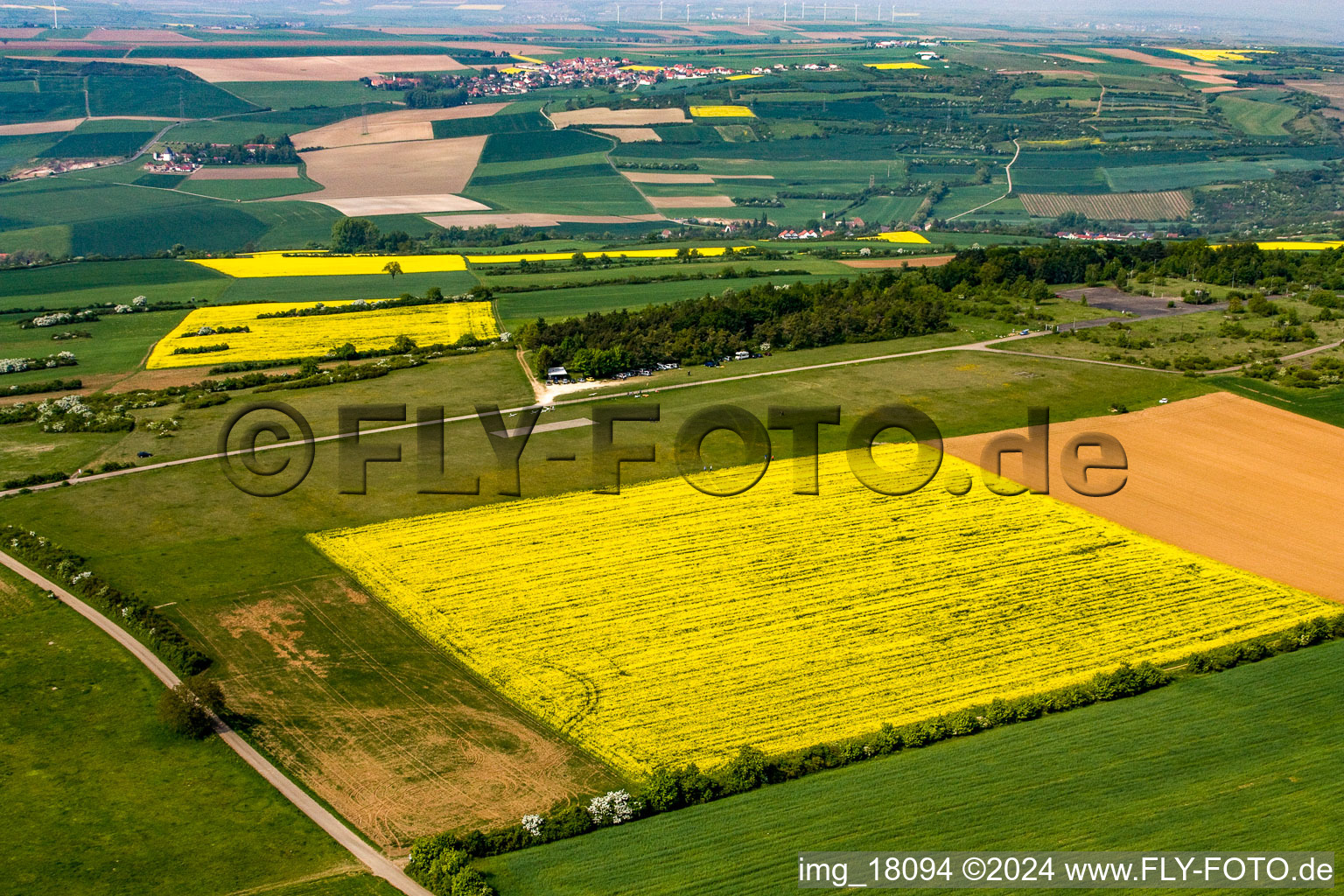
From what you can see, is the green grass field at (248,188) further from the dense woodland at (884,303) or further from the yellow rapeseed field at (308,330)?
the dense woodland at (884,303)

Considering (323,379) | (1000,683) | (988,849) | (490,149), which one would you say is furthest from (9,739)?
(490,149)

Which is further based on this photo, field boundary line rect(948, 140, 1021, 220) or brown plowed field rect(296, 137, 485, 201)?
brown plowed field rect(296, 137, 485, 201)

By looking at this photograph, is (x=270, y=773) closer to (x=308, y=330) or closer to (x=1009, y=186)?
(x=308, y=330)

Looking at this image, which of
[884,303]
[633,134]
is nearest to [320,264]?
[884,303]

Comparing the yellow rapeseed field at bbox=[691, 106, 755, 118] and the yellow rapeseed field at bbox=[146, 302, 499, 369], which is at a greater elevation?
the yellow rapeseed field at bbox=[691, 106, 755, 118]

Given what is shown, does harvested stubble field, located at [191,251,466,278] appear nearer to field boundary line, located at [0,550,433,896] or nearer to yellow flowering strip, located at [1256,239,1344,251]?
field boundary line, located at [0,550,433,896]

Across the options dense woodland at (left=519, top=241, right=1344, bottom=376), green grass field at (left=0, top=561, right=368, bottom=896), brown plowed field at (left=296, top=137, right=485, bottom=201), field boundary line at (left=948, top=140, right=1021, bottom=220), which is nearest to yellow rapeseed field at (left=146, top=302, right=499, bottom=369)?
dense woodland at (left=519, top=241, right=1344, bottom=376)

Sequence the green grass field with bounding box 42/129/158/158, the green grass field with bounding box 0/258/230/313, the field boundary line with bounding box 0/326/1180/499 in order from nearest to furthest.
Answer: the field boundary line with bounding box 0/326/1180/499, the green grass field with bounding box 0/258/230/313, the green grass field with bounding box 42/129/158/158
